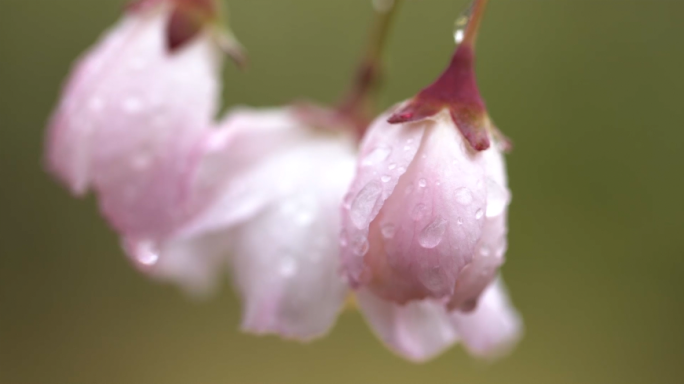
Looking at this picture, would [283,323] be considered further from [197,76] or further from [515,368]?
[515,368]

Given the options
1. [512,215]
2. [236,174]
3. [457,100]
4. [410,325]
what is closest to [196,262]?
[236,174]

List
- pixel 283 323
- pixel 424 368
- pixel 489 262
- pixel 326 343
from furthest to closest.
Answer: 1. pixel 326 343
2. pixel 424 368
3. pixel 283 323
4. pixel 489 262

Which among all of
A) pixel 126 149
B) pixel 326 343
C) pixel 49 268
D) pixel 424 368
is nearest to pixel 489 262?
pixel 126 149

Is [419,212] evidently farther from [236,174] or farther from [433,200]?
[236,174]

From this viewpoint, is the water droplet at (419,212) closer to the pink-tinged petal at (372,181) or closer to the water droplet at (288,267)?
the pink-tinged petal at (372,181)

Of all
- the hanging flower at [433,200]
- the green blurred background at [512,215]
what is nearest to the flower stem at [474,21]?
the hanging flower at [433,200]

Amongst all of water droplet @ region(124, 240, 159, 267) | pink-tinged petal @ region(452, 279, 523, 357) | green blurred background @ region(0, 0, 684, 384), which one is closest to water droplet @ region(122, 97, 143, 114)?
water droplet @ region(124, 240, 159, 267)
